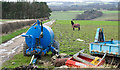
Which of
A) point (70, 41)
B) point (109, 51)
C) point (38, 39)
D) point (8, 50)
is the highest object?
point (38, 39)

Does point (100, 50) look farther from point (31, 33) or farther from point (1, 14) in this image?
point (1, 14)

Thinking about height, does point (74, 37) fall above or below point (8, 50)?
above

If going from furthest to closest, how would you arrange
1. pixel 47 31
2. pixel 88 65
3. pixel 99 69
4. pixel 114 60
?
pixel 47 31
pixel 114 60
pixel 88 65
pixel 99 69

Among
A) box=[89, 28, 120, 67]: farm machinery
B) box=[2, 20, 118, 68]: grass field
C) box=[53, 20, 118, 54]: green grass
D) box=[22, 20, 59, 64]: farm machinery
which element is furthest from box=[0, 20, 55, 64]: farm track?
box=[89, 28, 120, 67]: farm machinery

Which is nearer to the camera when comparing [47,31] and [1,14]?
[47,31]

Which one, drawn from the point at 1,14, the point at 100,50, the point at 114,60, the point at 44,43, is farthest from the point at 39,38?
the point at 1,14

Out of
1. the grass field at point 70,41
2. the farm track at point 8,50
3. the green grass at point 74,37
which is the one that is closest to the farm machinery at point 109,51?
the grass field at point 70,41

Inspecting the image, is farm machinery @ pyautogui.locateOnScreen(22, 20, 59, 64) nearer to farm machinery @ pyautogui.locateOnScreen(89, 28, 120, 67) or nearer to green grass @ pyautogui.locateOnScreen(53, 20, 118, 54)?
green grass @ pyautogui.locateOnScreen(53, 20, 118, 54)

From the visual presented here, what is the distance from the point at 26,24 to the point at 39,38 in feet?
102

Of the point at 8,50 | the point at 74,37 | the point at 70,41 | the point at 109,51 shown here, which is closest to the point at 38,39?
the point at 109,51

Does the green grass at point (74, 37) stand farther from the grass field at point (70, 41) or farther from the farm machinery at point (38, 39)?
the farm machinery at point (38, 39)

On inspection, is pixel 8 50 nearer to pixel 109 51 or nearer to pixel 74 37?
pixel 109 51

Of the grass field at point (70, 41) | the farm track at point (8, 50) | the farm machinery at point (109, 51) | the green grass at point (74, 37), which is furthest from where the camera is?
the green grass at point (74, 37)

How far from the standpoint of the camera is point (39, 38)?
36.7 ft
